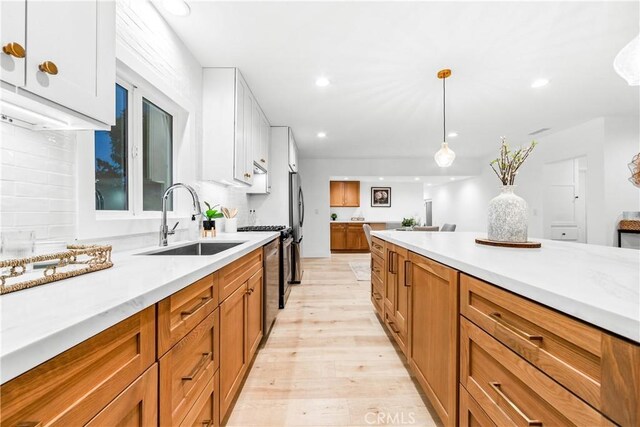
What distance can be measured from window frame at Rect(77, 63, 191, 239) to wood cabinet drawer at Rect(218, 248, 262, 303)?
0.62 metres

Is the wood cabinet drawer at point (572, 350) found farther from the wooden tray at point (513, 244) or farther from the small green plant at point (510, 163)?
the small green plant at point (510, 163)

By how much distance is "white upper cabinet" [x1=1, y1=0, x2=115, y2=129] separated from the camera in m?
0.71

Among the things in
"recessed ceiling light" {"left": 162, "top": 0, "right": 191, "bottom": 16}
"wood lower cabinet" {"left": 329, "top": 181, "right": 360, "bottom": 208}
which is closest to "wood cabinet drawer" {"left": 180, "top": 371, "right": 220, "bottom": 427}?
"recessed ceiling light" {"left": 162, "top": 0, "right": 191, "bottom": 16}

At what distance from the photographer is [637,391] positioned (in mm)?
463

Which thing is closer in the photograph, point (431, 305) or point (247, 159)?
point (431, 305)

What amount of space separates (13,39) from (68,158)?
1.81ft

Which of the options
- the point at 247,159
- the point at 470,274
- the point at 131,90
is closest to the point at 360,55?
the point at 247,159

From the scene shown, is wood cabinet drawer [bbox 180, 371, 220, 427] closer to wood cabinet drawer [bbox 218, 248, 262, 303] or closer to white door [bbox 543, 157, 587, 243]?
wood cabinet drawer [bbox 218, 248, 262, 303]

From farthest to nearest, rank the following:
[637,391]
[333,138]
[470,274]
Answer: [333,138]
[470,274]
[637,391]

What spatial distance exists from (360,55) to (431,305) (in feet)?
6.78

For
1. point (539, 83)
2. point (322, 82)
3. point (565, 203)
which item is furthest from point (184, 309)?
point (565, 203)

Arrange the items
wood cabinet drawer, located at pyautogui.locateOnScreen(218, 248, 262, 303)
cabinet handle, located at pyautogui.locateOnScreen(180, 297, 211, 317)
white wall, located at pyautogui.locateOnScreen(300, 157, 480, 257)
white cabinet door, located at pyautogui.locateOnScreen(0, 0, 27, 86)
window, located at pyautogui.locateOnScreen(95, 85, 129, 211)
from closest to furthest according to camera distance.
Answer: white cabinet door, located at pyautogui.locateOnScreen(0, 0, 27, 86) < cabinet handle, located at pyautogui.locateOnScreen(180, 297, 211, 317) < wood cabinet drawer, located at pyautogui.locateOnScreen(218, 248, 262, 303) < window, located at pyautogui.locateOnScreen(95, 85, 129, 211) < white wall, located at pyautogui.locateOnScreen(300, 157, 480, 257)

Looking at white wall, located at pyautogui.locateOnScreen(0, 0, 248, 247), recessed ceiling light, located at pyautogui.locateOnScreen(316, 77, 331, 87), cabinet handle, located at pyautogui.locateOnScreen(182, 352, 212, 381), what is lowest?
cabinet handle, located at pyautogui.locateOnScreen(182, 352, 212, 381)

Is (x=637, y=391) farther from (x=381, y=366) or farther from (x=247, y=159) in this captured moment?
(x=247, y=159)
